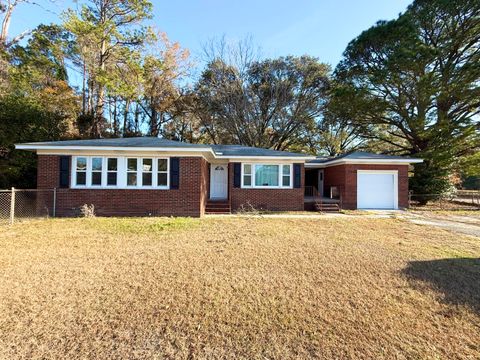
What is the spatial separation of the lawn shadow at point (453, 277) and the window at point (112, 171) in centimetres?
1060

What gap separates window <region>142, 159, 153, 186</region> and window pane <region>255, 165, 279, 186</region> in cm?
516

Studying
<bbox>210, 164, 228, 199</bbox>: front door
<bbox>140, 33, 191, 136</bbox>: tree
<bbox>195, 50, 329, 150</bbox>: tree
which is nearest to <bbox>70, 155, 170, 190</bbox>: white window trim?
<bbox>210, 164, 228, 199</bbox>: front door

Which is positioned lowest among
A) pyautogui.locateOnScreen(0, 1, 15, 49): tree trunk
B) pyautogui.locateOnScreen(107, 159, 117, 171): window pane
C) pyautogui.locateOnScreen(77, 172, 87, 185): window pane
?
pyautogui.locateOnScreen(77, 172, 87, 185): window pane

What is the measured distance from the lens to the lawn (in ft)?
8.35

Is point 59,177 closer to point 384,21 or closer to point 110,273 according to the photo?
point 110,273

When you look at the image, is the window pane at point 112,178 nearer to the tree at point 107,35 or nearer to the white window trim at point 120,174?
the white window trim at point 120,174

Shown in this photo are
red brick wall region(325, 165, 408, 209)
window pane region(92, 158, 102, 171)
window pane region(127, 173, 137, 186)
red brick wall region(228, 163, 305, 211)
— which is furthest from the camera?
red brick wall region(325, 165, 408, 209)

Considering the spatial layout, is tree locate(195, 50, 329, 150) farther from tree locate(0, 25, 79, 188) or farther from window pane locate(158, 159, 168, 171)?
window pane locate(158, 159, 168, 171)

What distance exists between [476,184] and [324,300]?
5311 cm

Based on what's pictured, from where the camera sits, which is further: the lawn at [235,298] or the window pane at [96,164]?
the window pane at [96,164]

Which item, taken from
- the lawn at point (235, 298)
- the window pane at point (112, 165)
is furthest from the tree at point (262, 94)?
the lawn at point (235, 298)

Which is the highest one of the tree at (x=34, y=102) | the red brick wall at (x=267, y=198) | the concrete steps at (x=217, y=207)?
the tree at (x=34, y=102)

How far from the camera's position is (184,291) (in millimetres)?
3688

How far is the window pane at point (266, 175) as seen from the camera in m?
12.5
